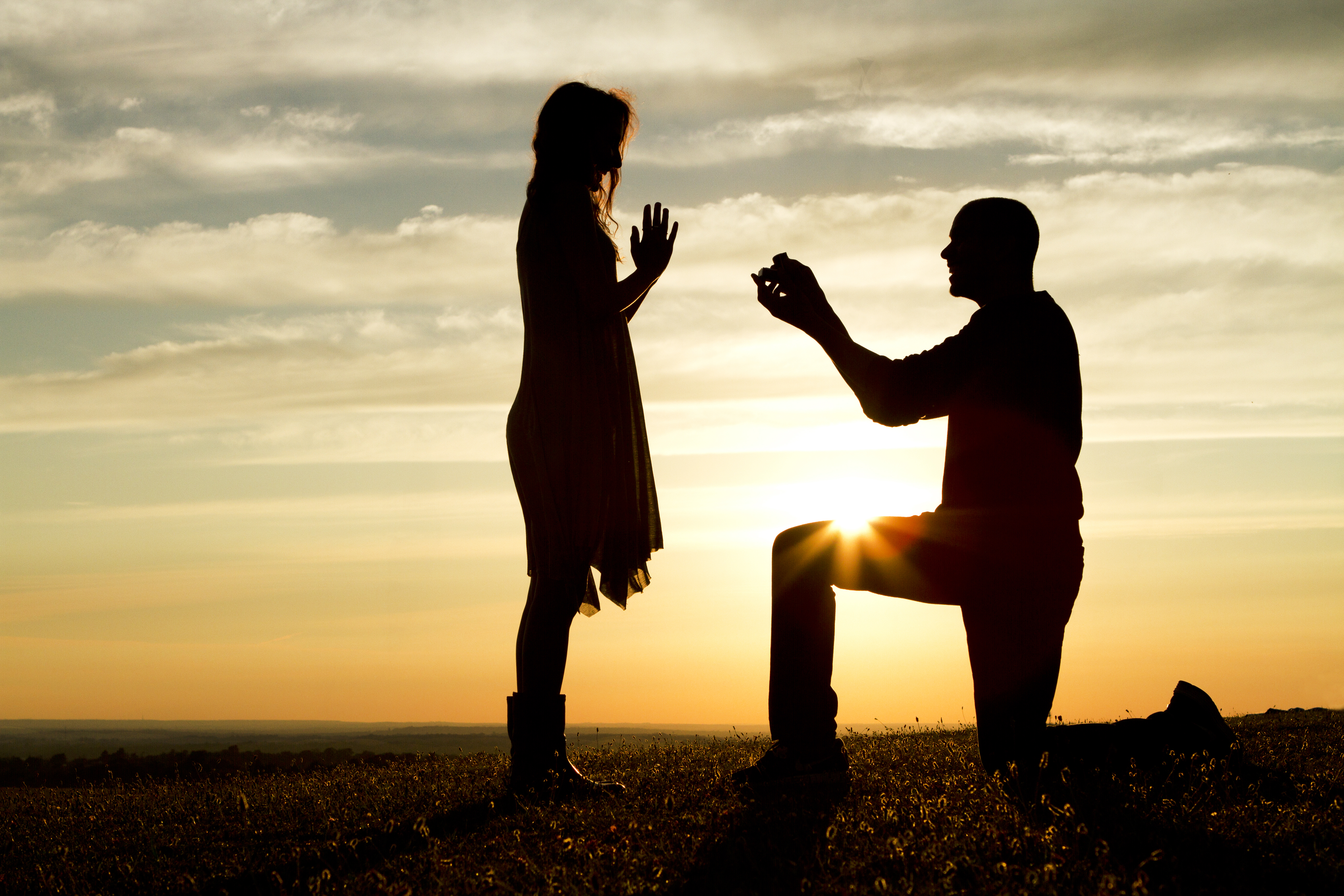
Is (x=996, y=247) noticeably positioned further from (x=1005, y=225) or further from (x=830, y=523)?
(x=830, y=523)

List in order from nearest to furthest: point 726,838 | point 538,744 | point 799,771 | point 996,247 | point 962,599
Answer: point 726,838 < point 799,771 < point 962,599 < point 996,247 < point 538,744

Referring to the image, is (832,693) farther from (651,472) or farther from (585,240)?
(585,240)

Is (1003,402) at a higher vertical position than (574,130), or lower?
lower

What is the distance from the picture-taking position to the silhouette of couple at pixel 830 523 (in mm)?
4887

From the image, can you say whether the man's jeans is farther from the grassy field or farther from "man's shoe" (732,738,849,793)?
the grassy field

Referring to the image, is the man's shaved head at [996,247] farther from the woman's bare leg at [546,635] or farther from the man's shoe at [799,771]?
the woman's bare leg at [546,635]

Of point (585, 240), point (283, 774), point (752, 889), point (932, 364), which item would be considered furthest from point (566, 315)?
point (283, 774)

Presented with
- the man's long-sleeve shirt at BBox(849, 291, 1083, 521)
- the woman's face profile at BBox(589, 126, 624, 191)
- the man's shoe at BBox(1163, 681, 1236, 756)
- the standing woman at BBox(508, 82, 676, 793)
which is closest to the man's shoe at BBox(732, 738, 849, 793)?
the standing woman at BBox(508, 82, 676, 793)

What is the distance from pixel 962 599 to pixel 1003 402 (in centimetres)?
99

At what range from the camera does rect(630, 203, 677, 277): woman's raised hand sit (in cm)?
579

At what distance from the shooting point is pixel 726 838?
3.90 m

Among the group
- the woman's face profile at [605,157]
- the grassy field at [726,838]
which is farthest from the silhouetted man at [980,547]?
the woman's face profile at [605,157]

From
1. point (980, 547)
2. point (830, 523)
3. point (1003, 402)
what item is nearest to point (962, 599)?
point (980, 547)

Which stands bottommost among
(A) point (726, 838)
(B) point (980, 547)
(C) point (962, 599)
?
(A) point (726, 838)
